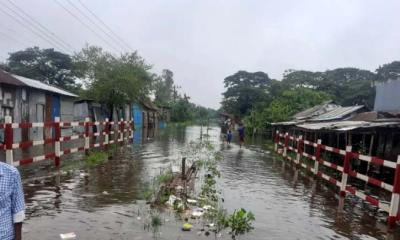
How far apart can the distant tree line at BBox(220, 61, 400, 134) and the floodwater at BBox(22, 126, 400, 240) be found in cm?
2717

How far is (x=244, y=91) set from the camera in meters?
60.7

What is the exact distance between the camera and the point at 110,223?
5301 mm

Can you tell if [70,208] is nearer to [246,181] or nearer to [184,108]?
[246,181]

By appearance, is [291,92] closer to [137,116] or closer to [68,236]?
[137,116]

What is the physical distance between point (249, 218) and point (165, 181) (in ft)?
9.87

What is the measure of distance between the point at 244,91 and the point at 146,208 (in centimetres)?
5545

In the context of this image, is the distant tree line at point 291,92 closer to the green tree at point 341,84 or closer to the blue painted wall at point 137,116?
the green tree at point 341,84

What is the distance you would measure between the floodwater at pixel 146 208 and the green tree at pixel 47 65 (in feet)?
137

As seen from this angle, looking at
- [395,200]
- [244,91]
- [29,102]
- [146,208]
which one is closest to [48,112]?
[29,102]

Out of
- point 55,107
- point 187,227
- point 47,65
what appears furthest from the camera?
point 47,65

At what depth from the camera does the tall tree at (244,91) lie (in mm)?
59375

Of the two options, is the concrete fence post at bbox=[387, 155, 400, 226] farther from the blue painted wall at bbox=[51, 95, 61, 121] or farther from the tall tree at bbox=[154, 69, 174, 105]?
the tall tree at bbox=[154, 69, 174, 105]

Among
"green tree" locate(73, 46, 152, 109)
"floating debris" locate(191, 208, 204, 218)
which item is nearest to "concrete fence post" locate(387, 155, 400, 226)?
"floating debris" locate(191, 208, 204, 218)

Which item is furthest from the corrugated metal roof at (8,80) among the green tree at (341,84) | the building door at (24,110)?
the green tree at (341,84)
